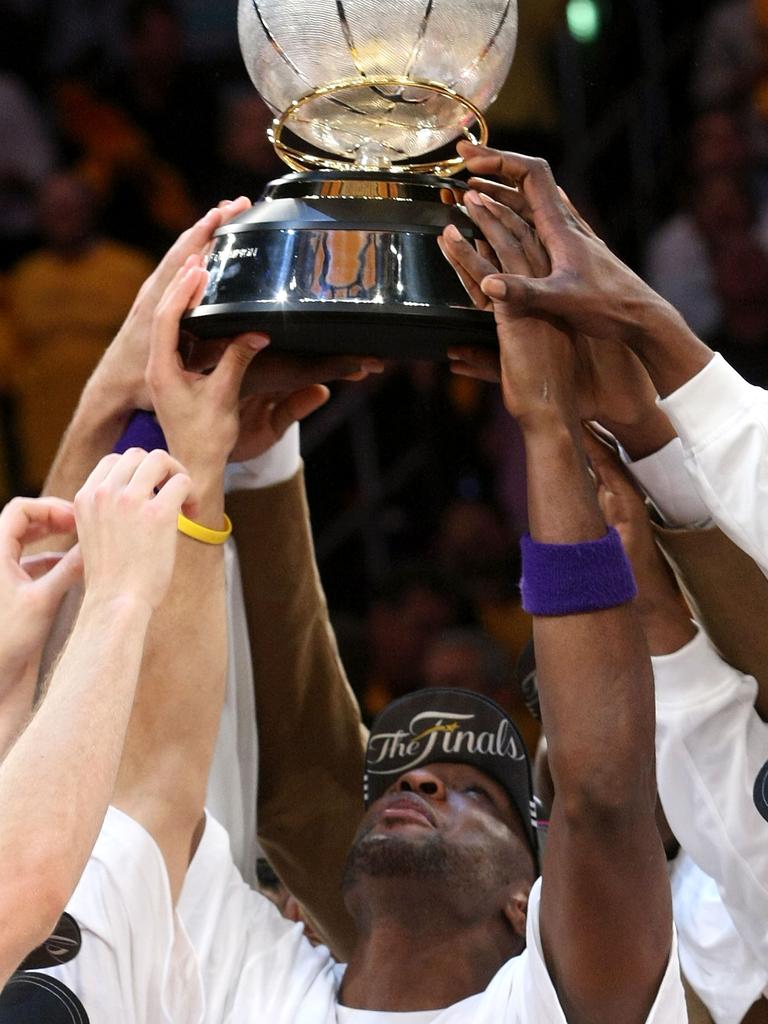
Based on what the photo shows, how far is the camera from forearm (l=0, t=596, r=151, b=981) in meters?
1.37

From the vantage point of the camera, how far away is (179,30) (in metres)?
4.73

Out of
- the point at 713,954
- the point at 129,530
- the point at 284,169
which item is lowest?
the point at 284,169

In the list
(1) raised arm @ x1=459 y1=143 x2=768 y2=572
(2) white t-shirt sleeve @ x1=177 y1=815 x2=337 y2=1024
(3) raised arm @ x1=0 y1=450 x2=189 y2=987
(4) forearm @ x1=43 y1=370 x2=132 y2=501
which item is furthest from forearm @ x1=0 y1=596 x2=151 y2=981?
(2) white t-shirt sleeve @ x1=177 y1=815 x2=337 y2=1024

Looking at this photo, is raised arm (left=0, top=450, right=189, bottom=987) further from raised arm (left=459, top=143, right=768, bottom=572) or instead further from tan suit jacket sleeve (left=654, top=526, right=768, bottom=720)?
tan suit jacket sleeve (left=654, top=526, right=768, bottom=720)

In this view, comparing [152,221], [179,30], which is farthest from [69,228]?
[179,30]

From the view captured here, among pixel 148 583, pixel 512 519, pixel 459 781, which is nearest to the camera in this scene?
pixel 148 583

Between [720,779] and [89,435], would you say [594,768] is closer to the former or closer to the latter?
[720,779]

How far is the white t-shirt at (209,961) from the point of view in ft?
6.20

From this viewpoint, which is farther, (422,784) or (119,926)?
(422,784)

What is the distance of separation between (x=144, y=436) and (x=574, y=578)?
2.09ft

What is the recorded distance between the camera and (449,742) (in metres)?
2.37

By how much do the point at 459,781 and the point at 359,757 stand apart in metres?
0.20

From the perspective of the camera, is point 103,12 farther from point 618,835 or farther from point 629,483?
point 618,835

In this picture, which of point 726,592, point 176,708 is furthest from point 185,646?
point 726,592
